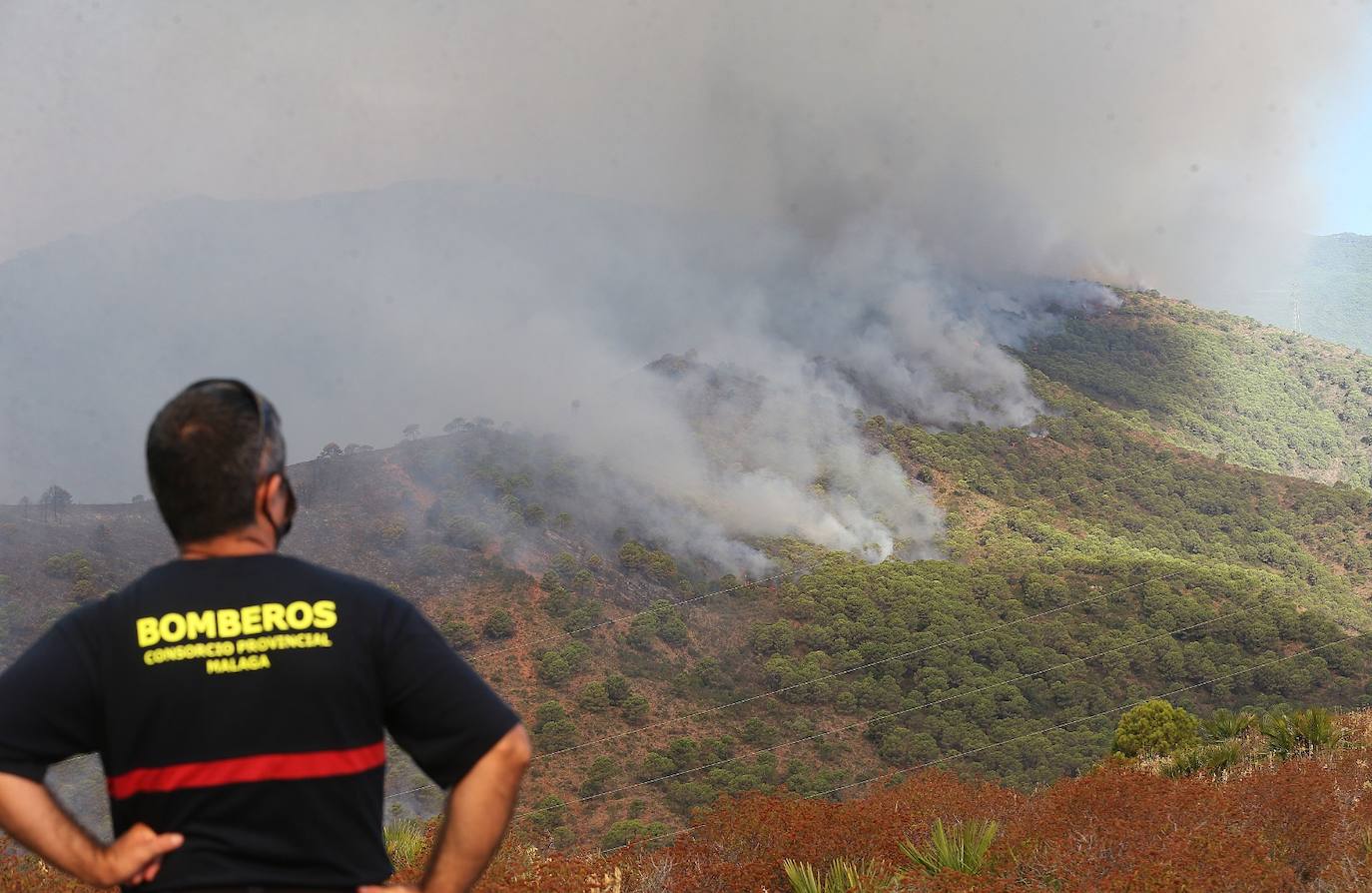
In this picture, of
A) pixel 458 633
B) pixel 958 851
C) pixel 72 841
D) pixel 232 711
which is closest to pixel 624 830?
pixel 458 633

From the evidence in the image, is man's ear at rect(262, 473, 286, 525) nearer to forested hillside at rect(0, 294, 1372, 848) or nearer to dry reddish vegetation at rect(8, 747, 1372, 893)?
dry reddish vegetation at rect(8, 747, 1372, 893)

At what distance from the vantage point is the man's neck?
2354mm

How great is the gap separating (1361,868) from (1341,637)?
8570 centimetres

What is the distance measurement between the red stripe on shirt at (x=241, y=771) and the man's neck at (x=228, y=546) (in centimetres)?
45

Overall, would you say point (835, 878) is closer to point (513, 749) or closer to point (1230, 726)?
point (513, 749)

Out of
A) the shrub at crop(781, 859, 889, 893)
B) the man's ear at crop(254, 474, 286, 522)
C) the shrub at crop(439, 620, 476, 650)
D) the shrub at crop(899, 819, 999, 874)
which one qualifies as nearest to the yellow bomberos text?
the man's ear at crop(254, 474, 286, 522)

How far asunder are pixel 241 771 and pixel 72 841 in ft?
1.61

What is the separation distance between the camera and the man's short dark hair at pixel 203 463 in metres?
2.34

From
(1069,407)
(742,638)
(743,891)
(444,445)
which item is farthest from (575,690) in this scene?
(1069,407)

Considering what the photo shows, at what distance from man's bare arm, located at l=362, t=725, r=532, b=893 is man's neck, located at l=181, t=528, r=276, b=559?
0.70m

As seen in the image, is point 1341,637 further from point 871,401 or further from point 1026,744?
point 871,401

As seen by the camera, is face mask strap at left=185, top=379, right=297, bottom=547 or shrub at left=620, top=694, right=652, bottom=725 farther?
shrub at left=620, top=694, right=652, bottom=725

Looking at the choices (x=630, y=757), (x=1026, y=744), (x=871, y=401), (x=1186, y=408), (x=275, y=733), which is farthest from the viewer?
(x=1186, y=408)

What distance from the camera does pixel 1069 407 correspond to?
515 feet
